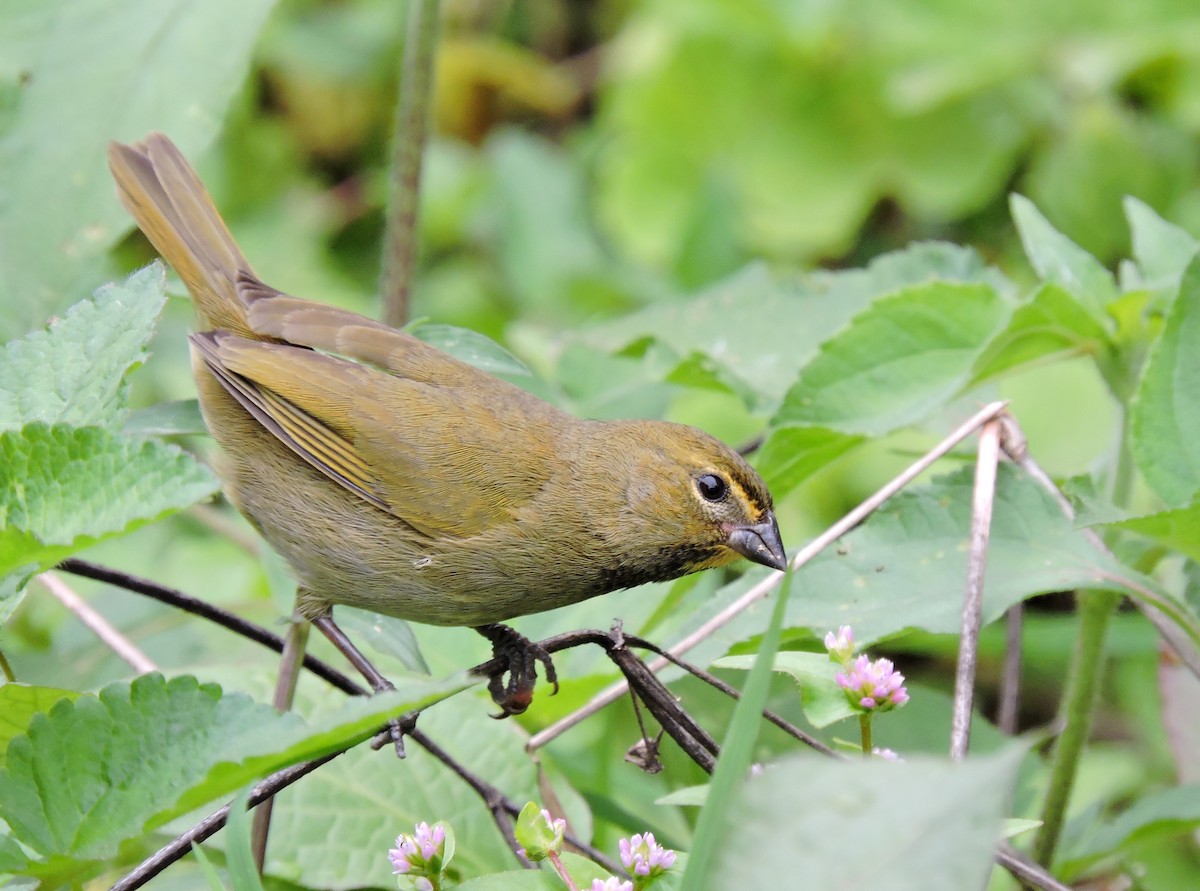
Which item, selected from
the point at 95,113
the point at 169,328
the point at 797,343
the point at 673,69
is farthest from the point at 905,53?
the point at 95,113

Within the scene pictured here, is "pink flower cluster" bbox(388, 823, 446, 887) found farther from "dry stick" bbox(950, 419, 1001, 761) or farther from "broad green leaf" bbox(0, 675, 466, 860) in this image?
"dry stick" bbox(950, 419, 1001, 761)

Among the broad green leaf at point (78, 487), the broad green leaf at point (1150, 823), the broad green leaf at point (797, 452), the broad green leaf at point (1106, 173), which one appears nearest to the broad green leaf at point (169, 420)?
the broad green leaf at point (78, 487)

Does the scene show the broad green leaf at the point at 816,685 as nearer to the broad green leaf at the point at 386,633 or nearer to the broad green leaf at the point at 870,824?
the broad green leaf at the point at 870,824

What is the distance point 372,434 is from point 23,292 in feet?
2.56

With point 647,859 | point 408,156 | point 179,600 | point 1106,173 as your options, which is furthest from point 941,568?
point 1106,173

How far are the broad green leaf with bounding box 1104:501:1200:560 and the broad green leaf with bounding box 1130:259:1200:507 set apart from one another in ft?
0.43

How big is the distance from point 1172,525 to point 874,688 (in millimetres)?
640

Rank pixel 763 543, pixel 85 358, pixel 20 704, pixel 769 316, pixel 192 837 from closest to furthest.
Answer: pixel 192 837, pixel 20 704, pixel 85 358, pixel 763 543, pixel 769 316

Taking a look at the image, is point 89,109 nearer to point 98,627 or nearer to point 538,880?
point 98,627

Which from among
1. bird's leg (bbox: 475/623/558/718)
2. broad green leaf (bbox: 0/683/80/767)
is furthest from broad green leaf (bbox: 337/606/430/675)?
broad green leaf (bbox: 0/683/80/767)

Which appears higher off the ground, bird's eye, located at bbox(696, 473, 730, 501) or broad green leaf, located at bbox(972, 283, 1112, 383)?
broad green leaf, located at bbox(972, 283, 1112, 383)

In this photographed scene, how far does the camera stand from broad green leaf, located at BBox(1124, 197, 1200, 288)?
282 cm

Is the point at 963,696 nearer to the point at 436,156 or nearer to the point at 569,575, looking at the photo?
the point at 569,575

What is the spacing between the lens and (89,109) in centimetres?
290
